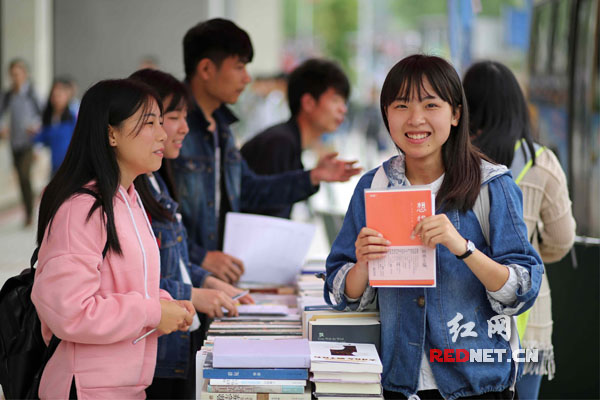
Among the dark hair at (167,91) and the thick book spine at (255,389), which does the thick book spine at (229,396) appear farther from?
the dark hair at (167,91)

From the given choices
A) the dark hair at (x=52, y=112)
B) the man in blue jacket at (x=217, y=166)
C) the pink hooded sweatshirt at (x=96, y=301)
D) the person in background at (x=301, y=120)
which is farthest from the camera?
the dark hair at (x=52, y=112)

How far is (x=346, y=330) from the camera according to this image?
2508 mm

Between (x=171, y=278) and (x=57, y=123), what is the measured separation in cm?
900

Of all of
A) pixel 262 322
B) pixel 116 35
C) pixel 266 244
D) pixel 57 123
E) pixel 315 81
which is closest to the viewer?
pixel 262 322

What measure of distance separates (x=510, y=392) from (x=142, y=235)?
128cm

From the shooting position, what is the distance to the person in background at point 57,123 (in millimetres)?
11203

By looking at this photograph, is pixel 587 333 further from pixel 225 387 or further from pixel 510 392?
pixel 225 387

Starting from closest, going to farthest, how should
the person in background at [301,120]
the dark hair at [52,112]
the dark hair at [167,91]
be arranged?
the dark hair at [167,91]
the person in background at [301,120]
the dark hair at [52,112]

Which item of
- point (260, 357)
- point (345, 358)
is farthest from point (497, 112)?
point (260, 357)

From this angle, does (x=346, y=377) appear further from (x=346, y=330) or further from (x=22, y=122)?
(x=22, y=122)

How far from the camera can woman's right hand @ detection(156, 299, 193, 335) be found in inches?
92.5

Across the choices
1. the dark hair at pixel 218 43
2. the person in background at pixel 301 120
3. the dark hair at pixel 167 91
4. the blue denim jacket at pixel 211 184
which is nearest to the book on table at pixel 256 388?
the dark hair at pixel 167 91

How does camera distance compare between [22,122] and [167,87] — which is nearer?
[167,87]

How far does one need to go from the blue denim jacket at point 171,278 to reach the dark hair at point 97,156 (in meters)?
0.62
